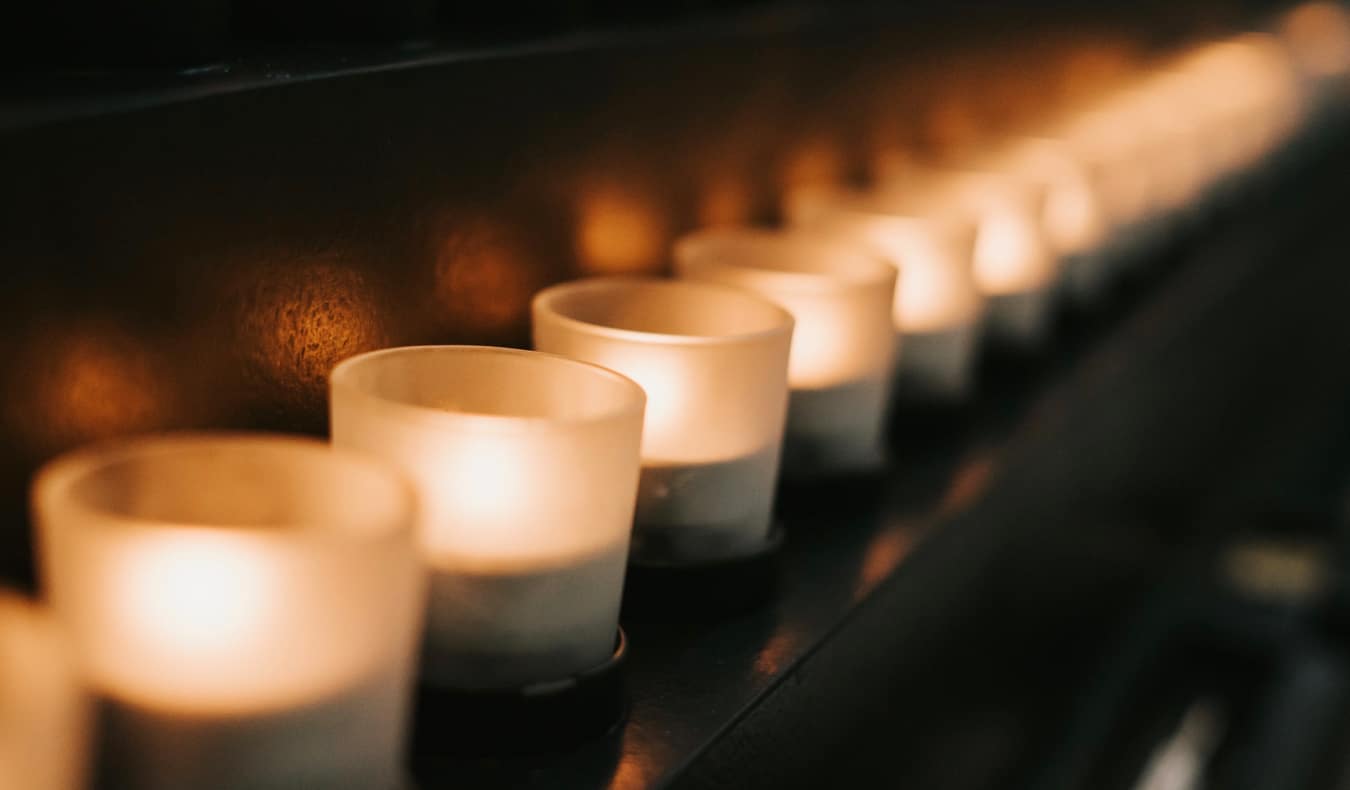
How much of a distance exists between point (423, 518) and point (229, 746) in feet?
0.43

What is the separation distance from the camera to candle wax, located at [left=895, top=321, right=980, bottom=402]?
1.11m

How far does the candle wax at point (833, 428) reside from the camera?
0.90m

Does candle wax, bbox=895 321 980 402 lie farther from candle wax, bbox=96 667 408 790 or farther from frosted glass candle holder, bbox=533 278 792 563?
candle wax, bbox=96 667 408 790

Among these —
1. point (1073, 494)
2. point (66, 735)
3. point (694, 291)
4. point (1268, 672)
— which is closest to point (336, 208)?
point (694, 291)

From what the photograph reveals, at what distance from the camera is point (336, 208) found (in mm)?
662

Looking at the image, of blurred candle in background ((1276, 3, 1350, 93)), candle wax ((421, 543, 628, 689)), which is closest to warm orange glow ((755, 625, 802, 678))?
candle wax ((421, 543, 628, 689))

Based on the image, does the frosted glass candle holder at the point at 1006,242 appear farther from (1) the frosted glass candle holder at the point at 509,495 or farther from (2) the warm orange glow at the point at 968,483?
(1) the frosted glass candle holder at the point at 509,495

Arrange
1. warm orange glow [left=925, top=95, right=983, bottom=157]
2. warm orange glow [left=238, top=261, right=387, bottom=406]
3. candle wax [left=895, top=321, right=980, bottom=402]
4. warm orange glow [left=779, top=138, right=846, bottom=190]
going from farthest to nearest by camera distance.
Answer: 1. warm orange glow [left=925, top=95, right=983, bottom=157]
2. warm orange glow [left=779, top=138, right=846, bottom=190]
3. candle wax [left=895, top=321, right=980, bottom=402]
4. warm orange glow [left=238, top=261, right=387, bottom=406]

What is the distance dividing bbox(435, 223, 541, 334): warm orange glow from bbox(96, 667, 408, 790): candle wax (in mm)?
338

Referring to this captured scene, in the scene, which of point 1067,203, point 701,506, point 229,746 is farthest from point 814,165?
point 229,746

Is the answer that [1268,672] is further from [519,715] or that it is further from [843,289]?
[519,715]

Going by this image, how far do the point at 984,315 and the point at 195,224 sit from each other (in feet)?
2.95

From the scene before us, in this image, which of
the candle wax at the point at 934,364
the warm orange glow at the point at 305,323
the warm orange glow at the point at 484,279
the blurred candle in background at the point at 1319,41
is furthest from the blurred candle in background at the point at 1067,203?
the blurred candle in background at the point at 1319,41

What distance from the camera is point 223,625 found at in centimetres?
42
